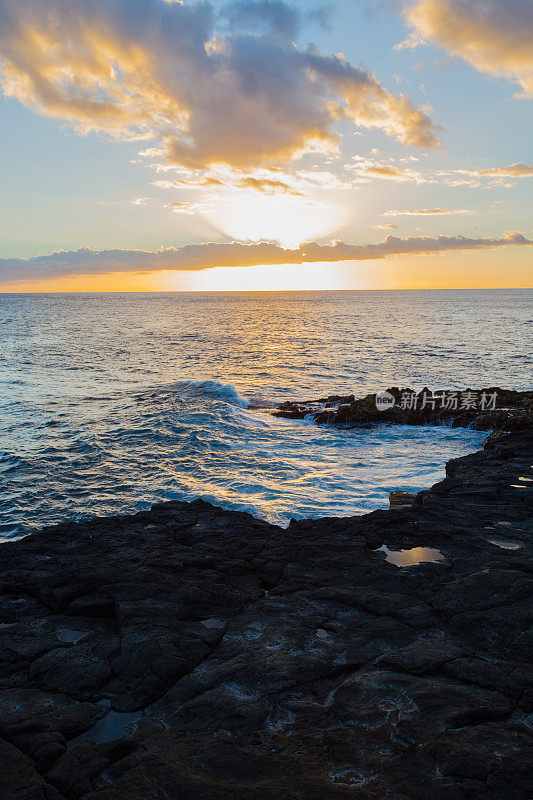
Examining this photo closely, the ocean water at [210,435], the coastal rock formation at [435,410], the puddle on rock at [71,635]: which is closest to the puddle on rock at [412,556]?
the ocean water at [210,435]

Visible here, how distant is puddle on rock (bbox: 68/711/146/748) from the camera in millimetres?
5863

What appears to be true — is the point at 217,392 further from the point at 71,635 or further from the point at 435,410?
the point at 71,635

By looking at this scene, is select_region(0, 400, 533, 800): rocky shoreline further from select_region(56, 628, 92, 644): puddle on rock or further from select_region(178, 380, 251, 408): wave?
select_region(178, 380, 251, 408): wave

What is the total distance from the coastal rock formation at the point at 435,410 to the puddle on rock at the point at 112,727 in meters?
22.5

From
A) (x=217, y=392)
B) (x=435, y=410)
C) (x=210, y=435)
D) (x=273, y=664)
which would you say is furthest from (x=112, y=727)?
(x=217, y=392)

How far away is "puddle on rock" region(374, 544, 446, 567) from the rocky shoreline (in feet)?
0.19

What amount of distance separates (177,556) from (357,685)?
546 centimetres

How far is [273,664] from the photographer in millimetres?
6691

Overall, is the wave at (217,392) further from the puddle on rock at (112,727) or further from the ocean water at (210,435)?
the puddle on rock at (112,727)

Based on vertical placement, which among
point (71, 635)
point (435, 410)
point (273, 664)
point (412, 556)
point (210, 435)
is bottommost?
point (210, 435)

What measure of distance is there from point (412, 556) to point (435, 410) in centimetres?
1936

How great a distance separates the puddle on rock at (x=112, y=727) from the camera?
19.2ft

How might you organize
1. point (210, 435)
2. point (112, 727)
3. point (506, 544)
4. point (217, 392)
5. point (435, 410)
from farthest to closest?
point (217, 392) → point (435, 410) → point (210, 435) → point (506, 544) → point (112, 727)

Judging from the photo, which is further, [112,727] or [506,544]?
[506,544]
